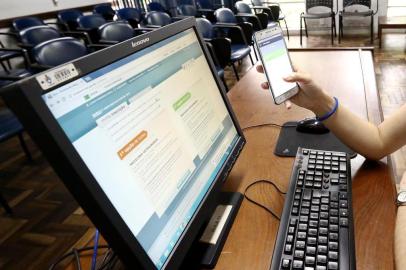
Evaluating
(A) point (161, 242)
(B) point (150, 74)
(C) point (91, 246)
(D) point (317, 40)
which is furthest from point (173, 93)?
(D) point (317, 40)

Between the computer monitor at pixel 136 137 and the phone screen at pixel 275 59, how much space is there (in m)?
0.22

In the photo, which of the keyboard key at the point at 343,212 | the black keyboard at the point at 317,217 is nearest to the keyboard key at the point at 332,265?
the black keyboard at the point at 317,217

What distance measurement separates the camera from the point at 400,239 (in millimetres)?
532

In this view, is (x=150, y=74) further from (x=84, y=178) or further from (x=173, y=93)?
(x=84, y=178)

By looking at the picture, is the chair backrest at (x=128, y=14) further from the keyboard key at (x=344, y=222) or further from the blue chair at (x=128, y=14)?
the keyboard key at (x=344, y=222)

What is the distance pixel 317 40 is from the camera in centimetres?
497

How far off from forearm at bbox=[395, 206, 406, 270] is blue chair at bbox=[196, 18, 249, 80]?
1.97 meters

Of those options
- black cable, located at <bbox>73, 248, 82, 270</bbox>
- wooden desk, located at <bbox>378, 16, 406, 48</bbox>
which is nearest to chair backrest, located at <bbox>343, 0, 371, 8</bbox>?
wooden desk, located at <bbox>378, 16, 406, 48</bbox>

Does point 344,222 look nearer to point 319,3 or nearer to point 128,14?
point 128,14

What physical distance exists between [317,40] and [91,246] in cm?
500

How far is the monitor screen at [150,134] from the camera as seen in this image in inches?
15.2

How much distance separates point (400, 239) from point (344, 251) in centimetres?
→ 10

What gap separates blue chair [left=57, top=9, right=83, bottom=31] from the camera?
4.35m

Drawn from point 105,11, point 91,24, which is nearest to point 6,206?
point 91,24
